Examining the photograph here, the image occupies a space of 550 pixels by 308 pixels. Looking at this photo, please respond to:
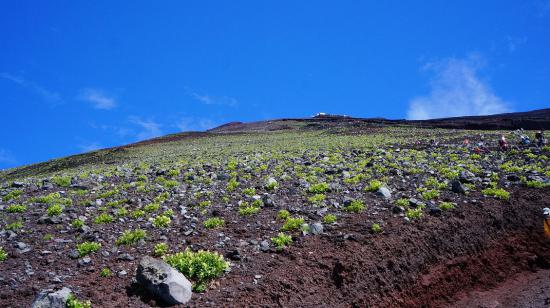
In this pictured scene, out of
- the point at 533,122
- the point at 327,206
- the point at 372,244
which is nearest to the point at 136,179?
the point at 327,206

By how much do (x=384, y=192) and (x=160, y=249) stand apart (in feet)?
31.6

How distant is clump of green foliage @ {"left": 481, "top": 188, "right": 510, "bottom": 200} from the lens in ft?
55.6

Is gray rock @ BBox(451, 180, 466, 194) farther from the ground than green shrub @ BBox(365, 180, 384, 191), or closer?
closer

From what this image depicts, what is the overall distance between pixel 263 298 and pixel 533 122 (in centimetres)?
7269

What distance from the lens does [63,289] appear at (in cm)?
938

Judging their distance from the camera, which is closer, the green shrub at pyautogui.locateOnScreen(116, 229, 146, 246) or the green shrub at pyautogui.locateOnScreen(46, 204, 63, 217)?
the green shrub at pyautogui.locateOnScreen(116, 229, 146, 246)

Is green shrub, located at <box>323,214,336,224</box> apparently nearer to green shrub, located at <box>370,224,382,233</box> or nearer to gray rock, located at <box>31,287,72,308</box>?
green shrub, located at <box>370,224,382,233</box>

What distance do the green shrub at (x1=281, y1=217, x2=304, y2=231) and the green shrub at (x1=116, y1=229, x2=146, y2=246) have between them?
452 cm

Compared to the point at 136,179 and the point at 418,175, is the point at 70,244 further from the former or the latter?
the point at 418,175

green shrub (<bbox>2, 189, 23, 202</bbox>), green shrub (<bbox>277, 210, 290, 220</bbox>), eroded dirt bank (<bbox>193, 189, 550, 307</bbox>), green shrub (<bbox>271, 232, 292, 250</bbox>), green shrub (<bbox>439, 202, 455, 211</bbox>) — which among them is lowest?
eroded dirt bank (<bbox>193, 189, 550, 307</bbox>)

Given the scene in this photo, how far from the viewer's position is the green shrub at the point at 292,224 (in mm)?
13656

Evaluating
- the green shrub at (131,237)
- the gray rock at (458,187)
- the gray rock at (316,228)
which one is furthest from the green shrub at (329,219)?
the gray rock at (458,187)

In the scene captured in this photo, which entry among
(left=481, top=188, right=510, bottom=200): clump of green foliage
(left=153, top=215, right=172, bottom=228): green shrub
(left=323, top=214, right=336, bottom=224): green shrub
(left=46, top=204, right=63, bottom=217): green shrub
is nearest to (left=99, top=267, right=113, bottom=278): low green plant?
(left=153, top=215, right=172, bottom=228): green shrub

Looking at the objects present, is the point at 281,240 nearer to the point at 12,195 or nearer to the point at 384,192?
the point at 384,192
